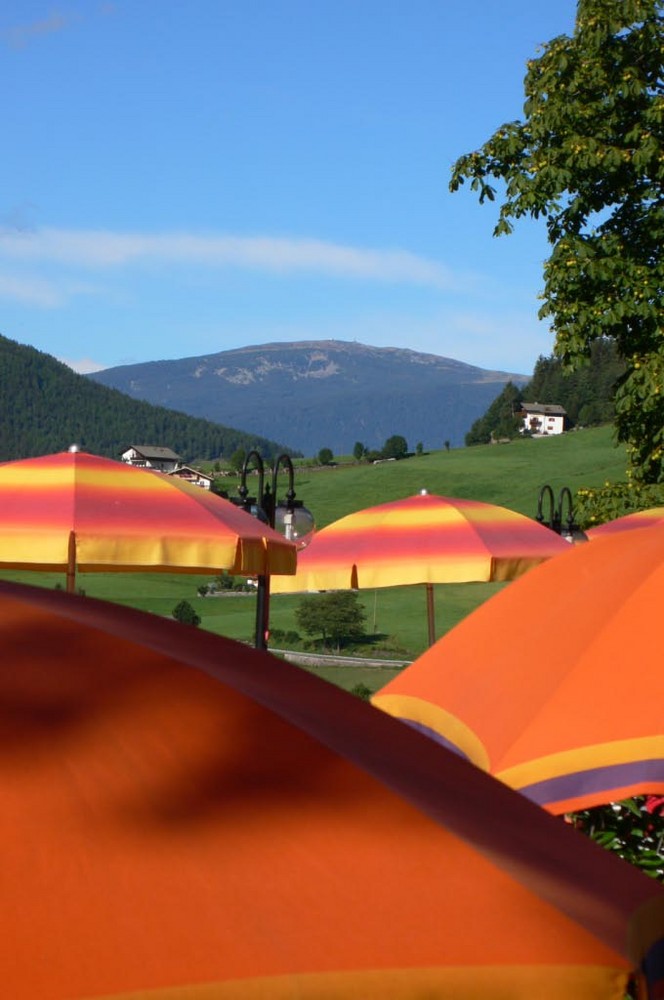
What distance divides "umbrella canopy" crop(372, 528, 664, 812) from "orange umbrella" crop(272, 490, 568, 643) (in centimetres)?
646

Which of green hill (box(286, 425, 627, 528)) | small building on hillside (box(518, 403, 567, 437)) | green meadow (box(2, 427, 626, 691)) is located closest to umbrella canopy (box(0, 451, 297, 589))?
green meadow (box(2, 427, 626, 691))

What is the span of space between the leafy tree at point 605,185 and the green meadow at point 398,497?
17.0 m

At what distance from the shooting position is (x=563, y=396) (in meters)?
150

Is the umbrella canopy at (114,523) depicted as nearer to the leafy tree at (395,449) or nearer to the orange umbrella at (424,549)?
the orange umbrella at (424,549)

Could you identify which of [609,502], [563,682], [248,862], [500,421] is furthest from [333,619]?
[500,421]

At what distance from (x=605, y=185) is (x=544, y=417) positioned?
13090 centimetres

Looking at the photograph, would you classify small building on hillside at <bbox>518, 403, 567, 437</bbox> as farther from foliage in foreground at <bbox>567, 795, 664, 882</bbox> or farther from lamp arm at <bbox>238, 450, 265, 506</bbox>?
foliage in foreground at <bbox>567, 795, 664, 882</bbox>

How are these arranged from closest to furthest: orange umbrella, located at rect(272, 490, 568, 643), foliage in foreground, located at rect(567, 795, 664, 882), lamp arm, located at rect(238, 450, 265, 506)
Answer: foliage in foreground, located at rect(567, 795, 664, 882) < orange umbrella, located at rect(272, 490, 568, 643) < lamp arm, located at rect(238, 450, 265, 506)

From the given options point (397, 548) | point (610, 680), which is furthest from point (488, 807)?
point (397, 548)

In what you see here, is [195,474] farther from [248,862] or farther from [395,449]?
[248,862]

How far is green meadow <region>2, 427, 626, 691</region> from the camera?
55188mm

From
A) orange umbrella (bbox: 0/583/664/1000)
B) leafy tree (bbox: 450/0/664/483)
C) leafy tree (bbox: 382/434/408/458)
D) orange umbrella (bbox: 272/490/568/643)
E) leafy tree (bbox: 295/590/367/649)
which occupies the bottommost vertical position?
leafy tree (bbox: 295/590/367/649)

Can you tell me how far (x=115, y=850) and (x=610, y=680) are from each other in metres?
2.38

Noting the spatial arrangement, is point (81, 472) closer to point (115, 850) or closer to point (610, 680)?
point (610, 680)
